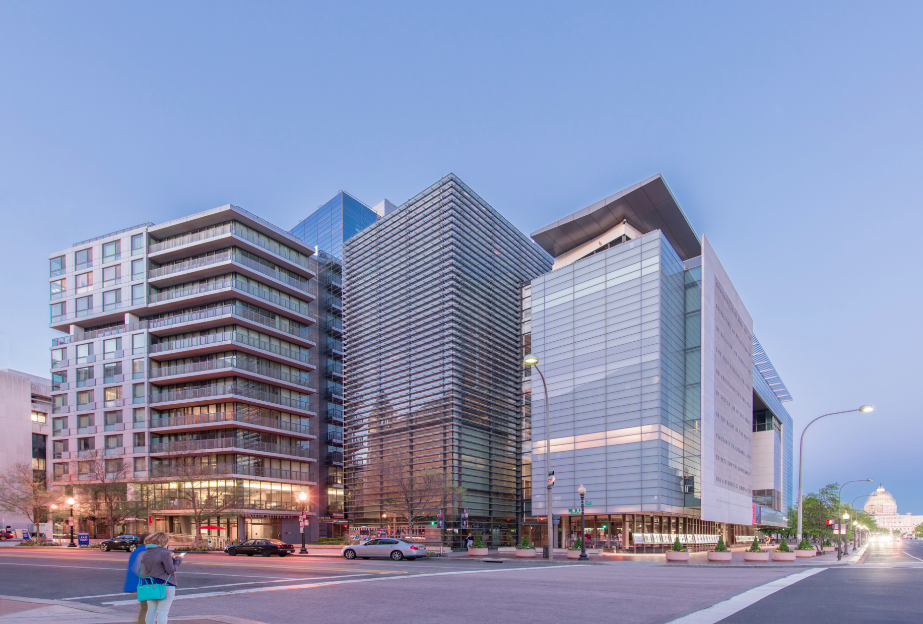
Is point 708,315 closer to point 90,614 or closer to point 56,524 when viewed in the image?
point 90,614

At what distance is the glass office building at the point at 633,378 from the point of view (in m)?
55.1

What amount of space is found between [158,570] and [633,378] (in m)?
50.4

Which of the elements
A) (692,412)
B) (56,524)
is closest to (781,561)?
(692,412)

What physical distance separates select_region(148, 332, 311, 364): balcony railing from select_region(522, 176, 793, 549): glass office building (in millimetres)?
27022

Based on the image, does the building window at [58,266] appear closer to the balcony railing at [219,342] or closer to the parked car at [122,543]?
the balcony railing at [219,342]

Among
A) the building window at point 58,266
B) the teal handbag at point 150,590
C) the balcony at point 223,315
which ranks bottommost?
the teal handbag at point 150,590

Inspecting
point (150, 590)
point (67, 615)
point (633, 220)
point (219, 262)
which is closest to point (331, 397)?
point (219, 262)

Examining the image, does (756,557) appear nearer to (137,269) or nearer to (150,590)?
(150,590)

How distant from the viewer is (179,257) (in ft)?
228

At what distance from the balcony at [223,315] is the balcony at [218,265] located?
4275 mm

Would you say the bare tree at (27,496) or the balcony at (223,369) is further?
the bare tree at (27,496)

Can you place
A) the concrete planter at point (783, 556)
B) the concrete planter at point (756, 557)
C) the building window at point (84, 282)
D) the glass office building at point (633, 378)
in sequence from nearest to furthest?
the concrete planter at point (783, 556)
the concrete planter at point (756, 557)
the glass office building at point (633, 378)
the building window at point (84, 282)

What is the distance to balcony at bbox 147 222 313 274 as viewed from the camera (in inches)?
2618

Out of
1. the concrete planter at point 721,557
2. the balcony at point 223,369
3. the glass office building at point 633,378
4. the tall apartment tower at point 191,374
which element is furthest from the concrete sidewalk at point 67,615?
the balcony at point 223,369
